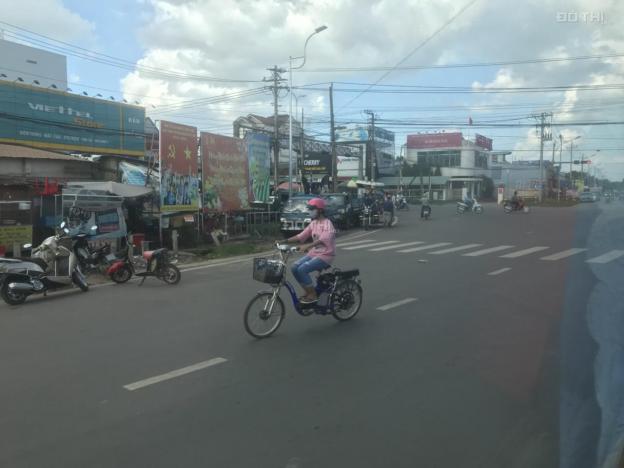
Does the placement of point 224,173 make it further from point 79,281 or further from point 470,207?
point 470,207

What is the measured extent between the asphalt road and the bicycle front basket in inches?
30.0

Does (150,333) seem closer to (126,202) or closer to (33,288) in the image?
(33,288)

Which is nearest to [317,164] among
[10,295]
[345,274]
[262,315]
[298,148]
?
[298,148]

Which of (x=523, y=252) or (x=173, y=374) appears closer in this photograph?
(x=173, y=374)

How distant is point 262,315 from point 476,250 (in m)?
11.9

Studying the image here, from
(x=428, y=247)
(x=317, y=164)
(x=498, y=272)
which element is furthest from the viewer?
(x=317, y=164)

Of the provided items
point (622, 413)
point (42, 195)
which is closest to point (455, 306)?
point (622, 413)

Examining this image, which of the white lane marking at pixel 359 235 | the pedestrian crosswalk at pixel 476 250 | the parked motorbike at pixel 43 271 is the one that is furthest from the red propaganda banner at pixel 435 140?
the parked motorbike at pixel 43 271

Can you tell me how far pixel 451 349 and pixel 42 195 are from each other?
1311 cm

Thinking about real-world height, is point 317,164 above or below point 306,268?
above

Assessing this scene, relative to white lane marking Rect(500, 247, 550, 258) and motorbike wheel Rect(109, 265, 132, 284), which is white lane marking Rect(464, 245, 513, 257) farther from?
motorbike wheel Rect(109, 265, 132, 284)

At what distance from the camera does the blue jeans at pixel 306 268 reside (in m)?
7.06

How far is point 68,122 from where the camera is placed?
30797 millimetres

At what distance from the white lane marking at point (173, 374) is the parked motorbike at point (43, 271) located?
5.31m
